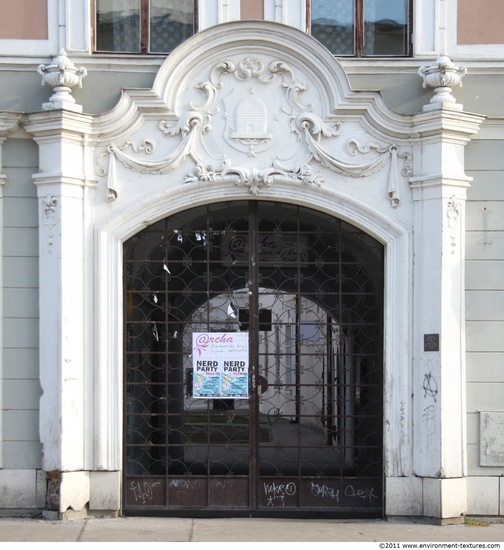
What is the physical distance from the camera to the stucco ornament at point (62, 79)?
33.1 feet

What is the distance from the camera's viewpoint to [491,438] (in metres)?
10.2

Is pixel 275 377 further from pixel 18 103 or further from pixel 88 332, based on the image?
pixel 18 103

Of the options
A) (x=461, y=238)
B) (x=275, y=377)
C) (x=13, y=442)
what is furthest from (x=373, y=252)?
(x=13, y=442)

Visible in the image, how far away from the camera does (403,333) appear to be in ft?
33.4

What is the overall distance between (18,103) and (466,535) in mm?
5551

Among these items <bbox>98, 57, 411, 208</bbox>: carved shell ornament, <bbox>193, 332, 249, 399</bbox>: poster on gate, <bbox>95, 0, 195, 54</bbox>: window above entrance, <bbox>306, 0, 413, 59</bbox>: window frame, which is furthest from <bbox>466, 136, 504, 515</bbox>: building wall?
<bbox>95, 0, 195, 54</bbox>: window above entrance

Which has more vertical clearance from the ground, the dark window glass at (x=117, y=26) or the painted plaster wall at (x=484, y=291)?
the dark window glass at (x=117, y=26)

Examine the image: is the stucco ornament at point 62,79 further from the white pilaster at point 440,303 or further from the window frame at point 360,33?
the white pilaster at point 440,303

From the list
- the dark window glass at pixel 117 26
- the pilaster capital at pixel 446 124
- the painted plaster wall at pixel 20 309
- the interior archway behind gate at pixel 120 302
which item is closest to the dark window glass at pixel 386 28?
the pilaster capital at pixel 446 124

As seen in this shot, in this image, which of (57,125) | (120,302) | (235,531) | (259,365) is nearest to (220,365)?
(259,365)

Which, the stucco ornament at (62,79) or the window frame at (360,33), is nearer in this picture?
the stucco ornament at (62,79)

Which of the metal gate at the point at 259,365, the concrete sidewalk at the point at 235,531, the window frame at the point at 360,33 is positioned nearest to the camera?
the concrete sidewalk at the point at 235,531

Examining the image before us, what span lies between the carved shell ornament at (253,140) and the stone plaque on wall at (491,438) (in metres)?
2.12

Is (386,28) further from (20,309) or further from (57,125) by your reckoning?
(20,309)
